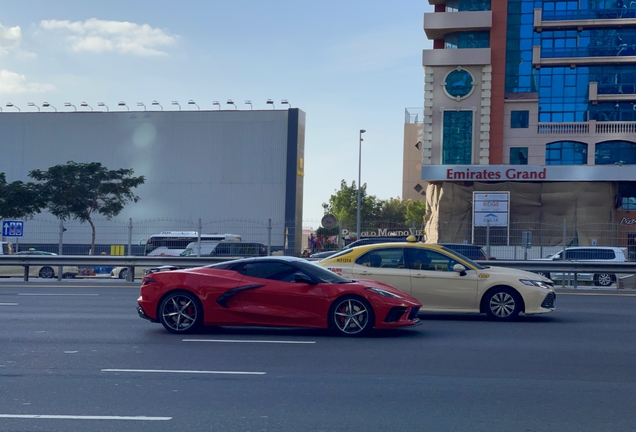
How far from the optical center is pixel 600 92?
1837 inches

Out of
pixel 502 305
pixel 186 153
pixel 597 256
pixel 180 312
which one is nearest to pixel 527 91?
pixel 597 256

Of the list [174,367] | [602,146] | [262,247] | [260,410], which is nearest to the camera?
[260,410]

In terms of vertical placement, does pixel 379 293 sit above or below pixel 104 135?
below

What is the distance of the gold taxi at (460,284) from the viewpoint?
1290cm

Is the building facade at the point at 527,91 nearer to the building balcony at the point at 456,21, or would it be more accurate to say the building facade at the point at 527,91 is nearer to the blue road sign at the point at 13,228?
the building balcony at the point at 456,21

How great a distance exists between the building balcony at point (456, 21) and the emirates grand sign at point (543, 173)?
8.92 m

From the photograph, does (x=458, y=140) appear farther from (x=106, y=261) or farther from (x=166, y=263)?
(x=106, y=261)

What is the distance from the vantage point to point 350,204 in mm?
73188

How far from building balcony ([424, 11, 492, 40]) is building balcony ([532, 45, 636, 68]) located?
354 cm

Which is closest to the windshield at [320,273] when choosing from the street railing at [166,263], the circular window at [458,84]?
the street railing at [166,263]

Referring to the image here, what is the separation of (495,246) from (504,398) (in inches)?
722

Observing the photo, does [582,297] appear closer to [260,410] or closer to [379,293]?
[379,293]

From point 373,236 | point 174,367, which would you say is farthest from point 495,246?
point 174,367

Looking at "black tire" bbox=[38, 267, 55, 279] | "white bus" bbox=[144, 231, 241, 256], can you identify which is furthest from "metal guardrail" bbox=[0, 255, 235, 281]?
"black tire" bbox=[38, 267, 55, 279]
